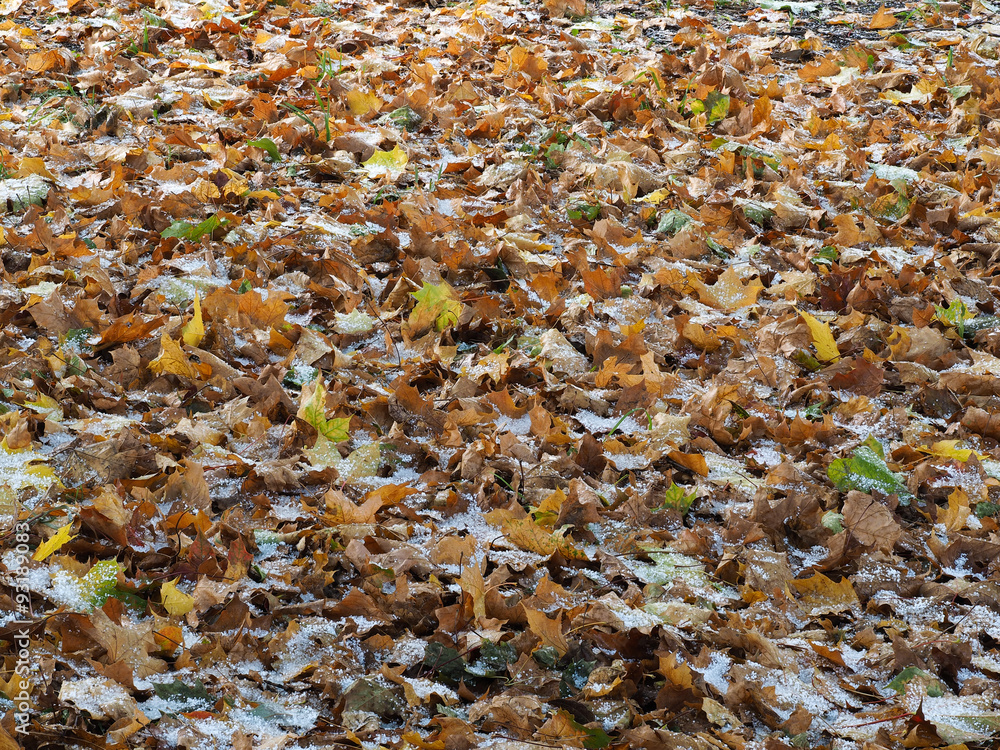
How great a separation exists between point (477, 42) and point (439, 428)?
355 centimetres

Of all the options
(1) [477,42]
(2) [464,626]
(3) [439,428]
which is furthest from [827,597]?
(1) [477,42]

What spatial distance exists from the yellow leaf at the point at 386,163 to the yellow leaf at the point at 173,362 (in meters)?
1.55

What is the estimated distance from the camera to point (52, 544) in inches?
77.1

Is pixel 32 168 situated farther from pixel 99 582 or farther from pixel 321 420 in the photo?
pixel 99 582

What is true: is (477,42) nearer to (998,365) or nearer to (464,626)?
(998,365)

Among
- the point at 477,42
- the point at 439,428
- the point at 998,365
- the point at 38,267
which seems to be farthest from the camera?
the point at 477,42

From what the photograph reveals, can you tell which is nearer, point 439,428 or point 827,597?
point 827,597

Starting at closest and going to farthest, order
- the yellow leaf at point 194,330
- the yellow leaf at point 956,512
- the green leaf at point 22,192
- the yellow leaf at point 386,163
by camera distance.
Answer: the yellow leaf at point 956,512
the yellow leaf at point 194,330
the green leaf at point 22,192
the yellow leaf at point 386,163

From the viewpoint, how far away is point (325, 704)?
1.73 metres

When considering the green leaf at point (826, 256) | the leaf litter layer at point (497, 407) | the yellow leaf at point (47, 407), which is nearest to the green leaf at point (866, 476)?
the leaf litter layer at point (497, 407)

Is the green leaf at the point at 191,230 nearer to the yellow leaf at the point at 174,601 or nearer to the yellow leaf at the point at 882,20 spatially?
the yellow leaf at the point at 174,601

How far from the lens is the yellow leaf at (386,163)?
12.6ft

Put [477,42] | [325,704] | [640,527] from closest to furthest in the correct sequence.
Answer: [325,704] < [640,527] < [477,42]

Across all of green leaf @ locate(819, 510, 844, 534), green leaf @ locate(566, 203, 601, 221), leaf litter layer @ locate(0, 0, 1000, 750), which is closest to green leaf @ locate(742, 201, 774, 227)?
leaf litter layer @ locate(0, 0, 1000, 750)
